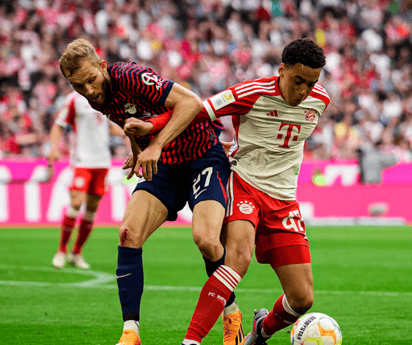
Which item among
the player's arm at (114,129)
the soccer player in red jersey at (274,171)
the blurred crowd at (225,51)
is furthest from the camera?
the blurred crowd at (225,51)

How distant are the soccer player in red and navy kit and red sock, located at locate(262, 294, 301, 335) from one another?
0.20 m

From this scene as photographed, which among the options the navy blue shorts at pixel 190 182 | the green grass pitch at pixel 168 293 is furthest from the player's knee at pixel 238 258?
the green grass pitch at pixel 168 293

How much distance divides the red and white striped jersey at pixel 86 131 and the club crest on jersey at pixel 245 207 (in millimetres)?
4631

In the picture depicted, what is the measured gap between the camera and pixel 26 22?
58.1 feet

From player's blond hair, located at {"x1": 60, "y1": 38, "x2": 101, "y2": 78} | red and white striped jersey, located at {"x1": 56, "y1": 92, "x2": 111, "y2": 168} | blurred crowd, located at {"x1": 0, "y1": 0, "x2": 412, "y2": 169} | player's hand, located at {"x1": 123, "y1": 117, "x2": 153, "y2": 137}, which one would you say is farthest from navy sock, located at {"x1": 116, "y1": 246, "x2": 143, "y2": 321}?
blurred crowd, located at {"x1": 0, "y1": 0, "x2": 412, "y2": 169}

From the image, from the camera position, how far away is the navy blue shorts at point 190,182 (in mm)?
4219

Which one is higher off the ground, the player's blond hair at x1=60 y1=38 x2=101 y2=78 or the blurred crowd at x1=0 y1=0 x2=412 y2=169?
the blurred crowd at x1=0 y1=0 x2=412 y2=169

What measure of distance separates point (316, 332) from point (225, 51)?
1675 cm

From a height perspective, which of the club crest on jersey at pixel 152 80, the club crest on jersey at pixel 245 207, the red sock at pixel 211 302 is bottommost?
the red sock at pixel 211 302

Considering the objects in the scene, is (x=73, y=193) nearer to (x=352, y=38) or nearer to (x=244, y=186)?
(x=244, y=186)

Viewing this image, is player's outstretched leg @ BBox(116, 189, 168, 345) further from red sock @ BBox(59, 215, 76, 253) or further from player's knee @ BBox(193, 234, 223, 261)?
red sock @ BBox(59, 215, 76, 253)

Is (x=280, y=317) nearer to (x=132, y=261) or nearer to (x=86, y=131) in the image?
(x=132, y=261)

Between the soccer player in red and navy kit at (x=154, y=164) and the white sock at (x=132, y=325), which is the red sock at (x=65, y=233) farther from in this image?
the white sock at (x=132, y=325)

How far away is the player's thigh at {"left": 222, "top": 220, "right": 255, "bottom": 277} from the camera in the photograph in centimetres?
393
